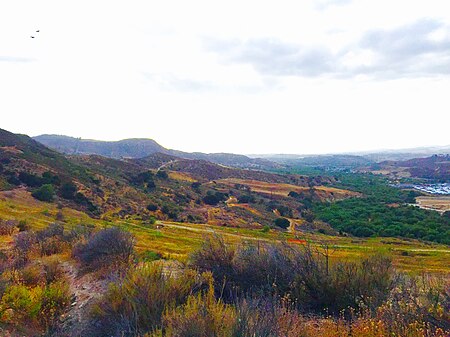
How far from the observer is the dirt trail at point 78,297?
23.0 ft

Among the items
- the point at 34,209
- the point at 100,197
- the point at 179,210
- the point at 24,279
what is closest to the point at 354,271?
the point at 24,279

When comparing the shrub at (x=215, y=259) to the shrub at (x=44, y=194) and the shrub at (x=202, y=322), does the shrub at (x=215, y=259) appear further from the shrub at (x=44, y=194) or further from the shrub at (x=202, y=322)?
the shrub at (x=44, y=194)

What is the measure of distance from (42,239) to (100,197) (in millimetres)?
30774

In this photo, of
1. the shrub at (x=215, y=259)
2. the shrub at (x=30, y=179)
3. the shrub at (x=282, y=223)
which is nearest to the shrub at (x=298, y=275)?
the shrub at (x=215, y=259)

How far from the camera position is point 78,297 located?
8.66m

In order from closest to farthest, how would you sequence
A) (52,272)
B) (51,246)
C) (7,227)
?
(52,272) < (51,246) < (7,227)

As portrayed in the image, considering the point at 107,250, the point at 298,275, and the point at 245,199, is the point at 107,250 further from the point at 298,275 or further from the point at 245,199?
the point at 245,199

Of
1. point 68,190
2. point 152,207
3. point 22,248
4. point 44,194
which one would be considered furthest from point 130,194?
point 22,248

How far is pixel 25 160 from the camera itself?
47.8 metres

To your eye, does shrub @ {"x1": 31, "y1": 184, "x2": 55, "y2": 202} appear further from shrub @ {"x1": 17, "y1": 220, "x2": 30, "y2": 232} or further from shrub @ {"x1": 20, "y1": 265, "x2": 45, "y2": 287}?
shrub @ {"x1": 20, "y1": 265, "x2": 45, "y2": 287}

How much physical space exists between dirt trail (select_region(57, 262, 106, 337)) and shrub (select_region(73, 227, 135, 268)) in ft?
1.63

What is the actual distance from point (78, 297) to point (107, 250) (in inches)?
87.2

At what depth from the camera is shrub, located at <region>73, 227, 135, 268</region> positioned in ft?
34.7

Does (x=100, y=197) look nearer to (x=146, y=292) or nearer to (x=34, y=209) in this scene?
(x=34, y=209)
